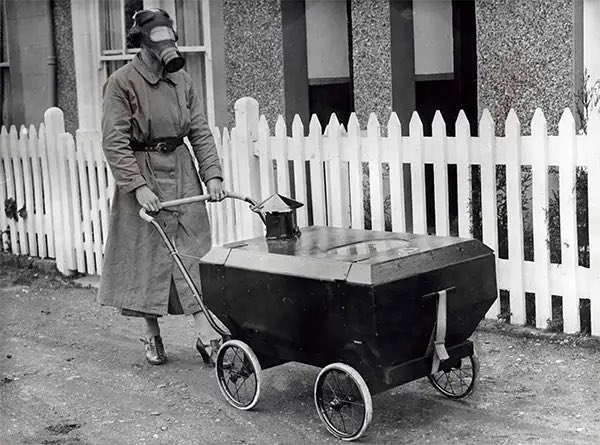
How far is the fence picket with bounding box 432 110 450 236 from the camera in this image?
271 inches

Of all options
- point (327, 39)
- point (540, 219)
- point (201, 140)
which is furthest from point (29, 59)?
point (540, 219)

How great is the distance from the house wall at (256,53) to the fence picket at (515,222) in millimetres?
3710

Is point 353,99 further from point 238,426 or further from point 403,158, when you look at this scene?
point 238,426

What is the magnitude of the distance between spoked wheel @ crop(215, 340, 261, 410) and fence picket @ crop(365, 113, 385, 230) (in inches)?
76.1

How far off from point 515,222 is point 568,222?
34 centimetres

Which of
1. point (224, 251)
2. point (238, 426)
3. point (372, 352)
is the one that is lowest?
point (238, 426)

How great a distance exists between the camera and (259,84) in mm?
10055

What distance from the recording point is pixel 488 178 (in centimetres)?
673

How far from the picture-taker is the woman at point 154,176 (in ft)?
20.2

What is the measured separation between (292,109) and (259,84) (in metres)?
0.40

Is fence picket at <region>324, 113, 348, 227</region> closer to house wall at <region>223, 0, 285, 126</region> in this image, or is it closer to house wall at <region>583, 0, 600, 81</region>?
house wall at <region>583, 0, 600, 81</region>

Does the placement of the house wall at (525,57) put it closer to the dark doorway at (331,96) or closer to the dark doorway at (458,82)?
the dark doorway at (458,82)

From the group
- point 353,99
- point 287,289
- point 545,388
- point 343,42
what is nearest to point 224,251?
point 287,289

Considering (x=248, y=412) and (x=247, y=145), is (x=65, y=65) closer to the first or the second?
(x=247, y=145)
